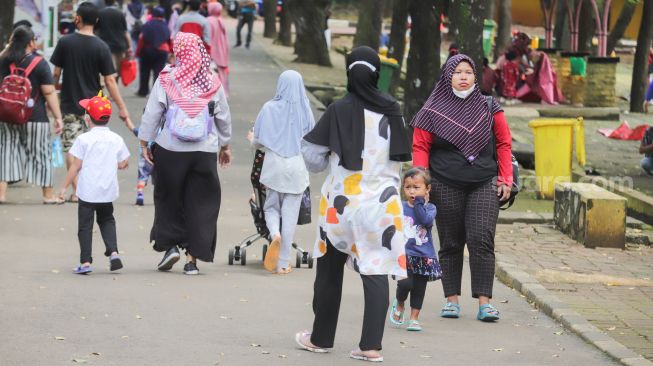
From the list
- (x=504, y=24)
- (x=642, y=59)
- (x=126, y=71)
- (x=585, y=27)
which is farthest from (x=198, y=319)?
(x=504, y=24)

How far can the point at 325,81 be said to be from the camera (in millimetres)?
32625

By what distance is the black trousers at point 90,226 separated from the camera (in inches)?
410

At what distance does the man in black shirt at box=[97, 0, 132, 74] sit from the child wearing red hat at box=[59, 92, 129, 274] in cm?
1365

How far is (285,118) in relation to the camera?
10859mm

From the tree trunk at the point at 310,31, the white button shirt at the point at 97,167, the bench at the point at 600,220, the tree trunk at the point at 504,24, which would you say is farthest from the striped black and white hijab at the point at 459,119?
the tree trunk at the point at 504,24

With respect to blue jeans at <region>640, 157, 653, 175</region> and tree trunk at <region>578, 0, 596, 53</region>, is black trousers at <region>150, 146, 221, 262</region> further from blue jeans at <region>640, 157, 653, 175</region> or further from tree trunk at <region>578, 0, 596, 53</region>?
tree trunk at <region>578, 0, 596, 53</region>

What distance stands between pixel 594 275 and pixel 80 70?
568cm

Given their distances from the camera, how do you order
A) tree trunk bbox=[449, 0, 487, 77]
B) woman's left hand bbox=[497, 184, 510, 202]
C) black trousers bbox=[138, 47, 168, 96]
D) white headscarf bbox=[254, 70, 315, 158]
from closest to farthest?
1. woman's left hand bbox=[497, 184, 510, 202]
2. white headscarf bbox=[254, 70, 315, 158]
3. tree trunk bbox=[449, 0, 487, 77]
4. black trousers bbox=[138, 47, 168, 96]

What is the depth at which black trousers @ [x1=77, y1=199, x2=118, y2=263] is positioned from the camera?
10.4 metres

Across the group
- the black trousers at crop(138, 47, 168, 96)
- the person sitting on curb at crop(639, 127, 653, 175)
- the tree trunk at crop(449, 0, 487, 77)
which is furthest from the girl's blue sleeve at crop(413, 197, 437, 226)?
the black trousers at crop(138, 47, 168, 96)

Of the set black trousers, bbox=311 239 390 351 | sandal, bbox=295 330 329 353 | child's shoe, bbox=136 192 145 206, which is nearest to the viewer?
black trousers, bbox=311 239 390 351

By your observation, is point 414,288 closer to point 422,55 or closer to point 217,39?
point 422,55

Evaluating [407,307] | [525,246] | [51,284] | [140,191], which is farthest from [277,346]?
[140,191]

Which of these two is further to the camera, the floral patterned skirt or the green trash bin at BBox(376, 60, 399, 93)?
the green trash bin at BBox(376, 60, 399, 93)
